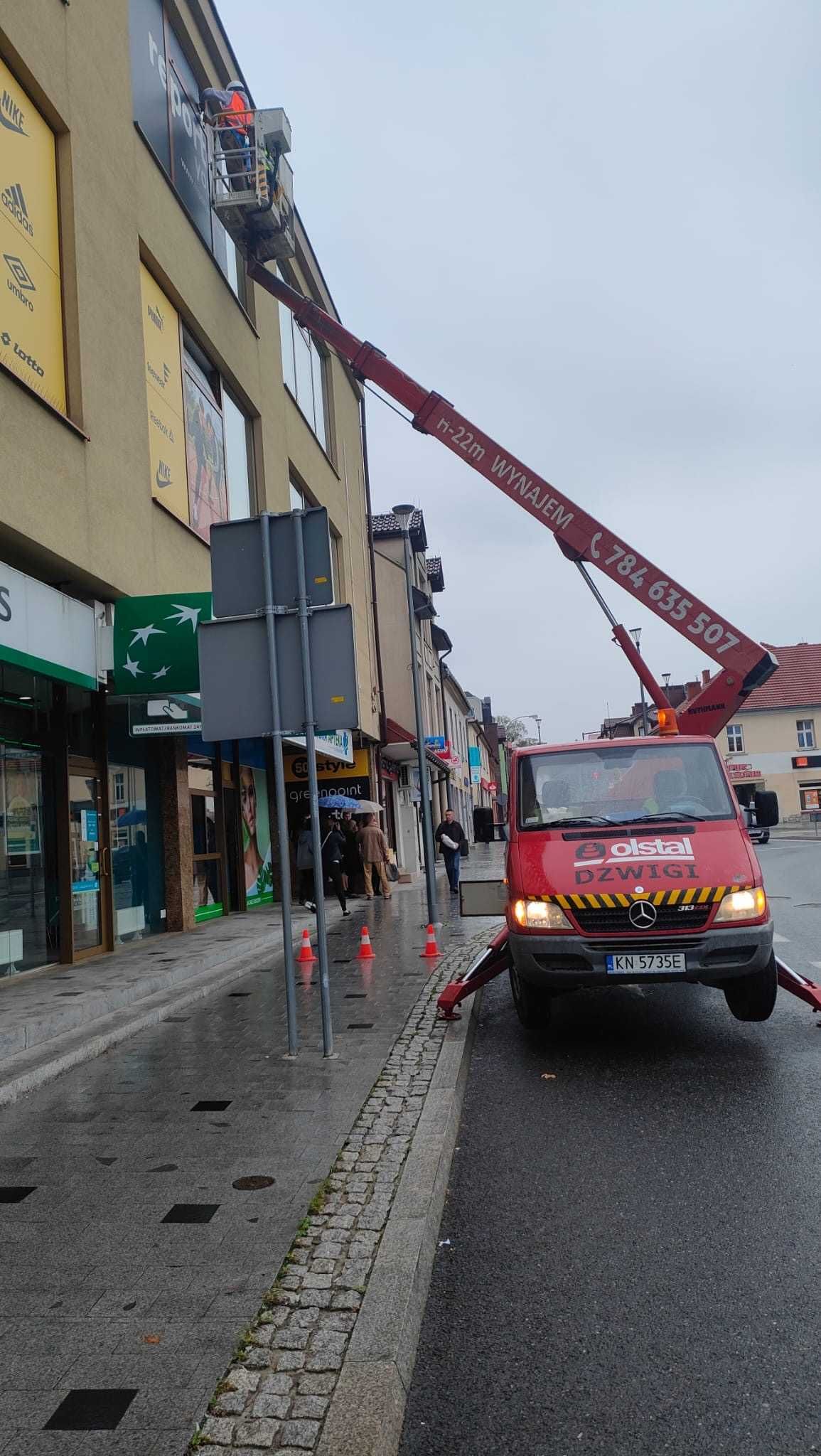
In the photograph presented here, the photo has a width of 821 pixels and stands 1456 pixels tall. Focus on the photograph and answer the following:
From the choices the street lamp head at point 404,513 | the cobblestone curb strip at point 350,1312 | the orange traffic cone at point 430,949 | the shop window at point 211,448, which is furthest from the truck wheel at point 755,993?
the street lamp head at point 404,513

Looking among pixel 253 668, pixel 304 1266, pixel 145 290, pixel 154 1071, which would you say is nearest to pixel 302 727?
pixel 253 668

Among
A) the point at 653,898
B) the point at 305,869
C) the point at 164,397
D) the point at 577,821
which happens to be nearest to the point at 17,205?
the point at 164,397

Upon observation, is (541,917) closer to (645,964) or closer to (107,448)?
(645,964)

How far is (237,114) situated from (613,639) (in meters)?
10.7

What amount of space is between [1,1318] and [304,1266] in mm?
933

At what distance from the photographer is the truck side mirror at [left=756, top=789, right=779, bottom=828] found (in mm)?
7996

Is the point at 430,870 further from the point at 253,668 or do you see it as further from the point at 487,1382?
the point at 487,1382

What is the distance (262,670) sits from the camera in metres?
6.85

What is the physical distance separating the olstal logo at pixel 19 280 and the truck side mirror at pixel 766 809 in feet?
25.1

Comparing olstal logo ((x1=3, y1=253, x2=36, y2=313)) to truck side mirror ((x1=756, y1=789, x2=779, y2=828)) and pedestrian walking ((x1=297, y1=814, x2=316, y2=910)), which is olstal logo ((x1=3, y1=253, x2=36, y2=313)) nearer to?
truck side mirror ((x1=756, y1=789, x2=779, y2=828))

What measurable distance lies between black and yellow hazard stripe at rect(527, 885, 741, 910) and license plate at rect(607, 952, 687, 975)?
0.99 ft

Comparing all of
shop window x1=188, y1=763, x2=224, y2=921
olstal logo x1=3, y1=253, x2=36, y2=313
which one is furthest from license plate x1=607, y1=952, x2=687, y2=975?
shop window x1=188, y1=763, x2=224, y2=921

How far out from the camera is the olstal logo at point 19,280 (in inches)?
360

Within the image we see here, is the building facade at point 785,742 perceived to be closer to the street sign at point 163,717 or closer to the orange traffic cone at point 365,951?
the orange traffic cone at point 365,951
